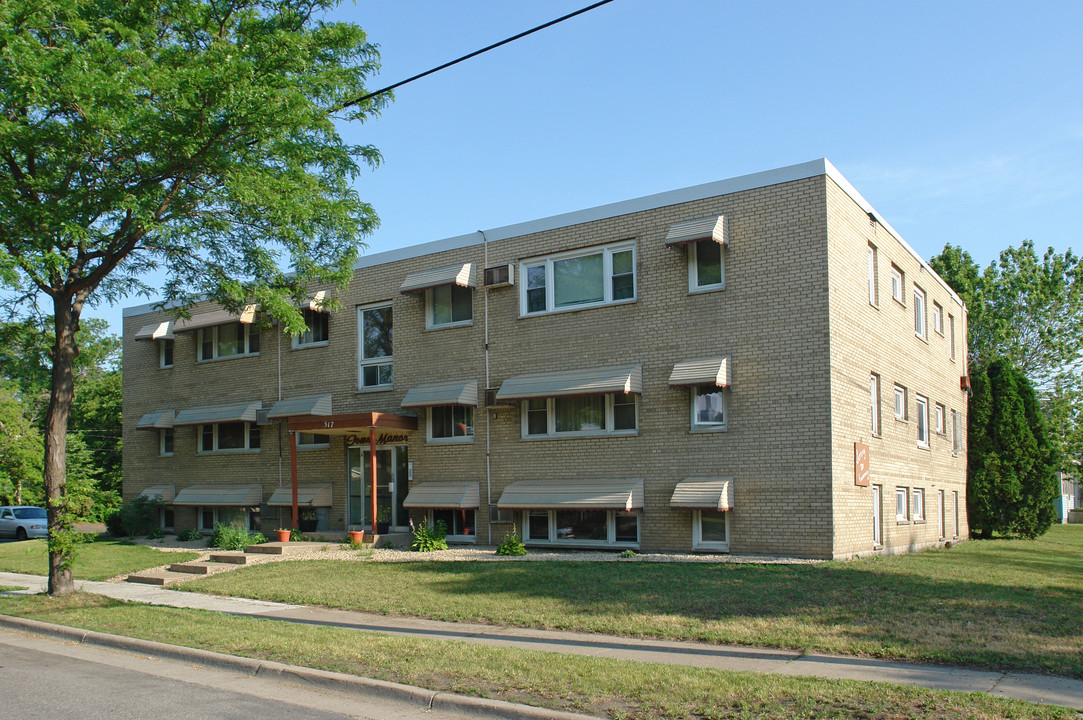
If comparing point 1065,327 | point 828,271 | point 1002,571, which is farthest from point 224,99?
point 1065,327

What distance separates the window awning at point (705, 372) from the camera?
1659 cm

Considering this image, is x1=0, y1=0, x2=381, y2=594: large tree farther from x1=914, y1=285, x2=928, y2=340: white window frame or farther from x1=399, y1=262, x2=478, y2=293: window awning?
x1=914, y1=285, x2=928, y2=340: white window frame

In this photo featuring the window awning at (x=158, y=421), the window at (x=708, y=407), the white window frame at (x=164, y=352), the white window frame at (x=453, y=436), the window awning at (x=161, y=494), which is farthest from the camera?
the white window frame at (x=164, y=352)

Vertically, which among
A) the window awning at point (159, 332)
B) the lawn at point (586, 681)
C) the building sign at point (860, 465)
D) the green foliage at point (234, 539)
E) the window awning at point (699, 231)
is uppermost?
the window awning at point (699, 231)

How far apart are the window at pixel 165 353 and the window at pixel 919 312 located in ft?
72.6

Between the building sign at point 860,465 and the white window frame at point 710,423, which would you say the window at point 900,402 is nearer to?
the building sign at point 860,465

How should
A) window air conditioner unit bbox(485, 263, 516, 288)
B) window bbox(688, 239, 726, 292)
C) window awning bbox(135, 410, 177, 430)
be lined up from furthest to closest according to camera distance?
window awning bbox(135, 410, 177, 430)
window air conditioner unit bbox(485, 263, 516, 288)
window bbox(688, 239, 726, 292)

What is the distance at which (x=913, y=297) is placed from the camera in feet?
73.4

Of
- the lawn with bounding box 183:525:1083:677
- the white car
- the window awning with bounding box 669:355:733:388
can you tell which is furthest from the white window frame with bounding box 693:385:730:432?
the white car

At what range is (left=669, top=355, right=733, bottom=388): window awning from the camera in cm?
1659

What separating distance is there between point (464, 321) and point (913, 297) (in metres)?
11.5

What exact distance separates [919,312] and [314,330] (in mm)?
16327

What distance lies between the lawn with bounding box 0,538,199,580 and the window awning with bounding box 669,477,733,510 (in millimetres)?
10851

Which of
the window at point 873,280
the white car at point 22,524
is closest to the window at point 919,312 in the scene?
the window at point 873,280
